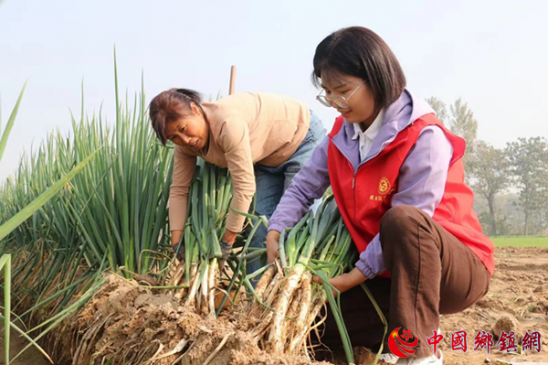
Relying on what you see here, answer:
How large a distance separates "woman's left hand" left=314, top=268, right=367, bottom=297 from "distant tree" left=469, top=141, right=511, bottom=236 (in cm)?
3191

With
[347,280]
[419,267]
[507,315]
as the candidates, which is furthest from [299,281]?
[507,315]

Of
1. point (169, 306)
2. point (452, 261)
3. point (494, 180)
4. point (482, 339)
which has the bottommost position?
point (494, 180)

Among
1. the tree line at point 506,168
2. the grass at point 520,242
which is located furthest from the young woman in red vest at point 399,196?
the tree line at point 506,168

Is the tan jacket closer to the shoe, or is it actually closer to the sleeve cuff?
the sleeve cuff

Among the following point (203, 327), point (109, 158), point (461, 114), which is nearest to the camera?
point (203, 327)

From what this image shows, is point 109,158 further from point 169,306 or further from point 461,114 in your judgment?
point 461,114

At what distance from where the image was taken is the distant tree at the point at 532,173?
30.5 m

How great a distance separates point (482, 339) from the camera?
219cm

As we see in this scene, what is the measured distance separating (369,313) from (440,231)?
478mm

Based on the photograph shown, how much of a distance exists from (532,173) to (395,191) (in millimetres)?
33930

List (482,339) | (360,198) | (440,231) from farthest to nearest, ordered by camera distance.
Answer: (482,339)
(360,198)
(440,231)

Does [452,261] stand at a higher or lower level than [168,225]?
higher

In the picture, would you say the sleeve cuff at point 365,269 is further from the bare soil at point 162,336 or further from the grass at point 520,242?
the grass at point 520,242

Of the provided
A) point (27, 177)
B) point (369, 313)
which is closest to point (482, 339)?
point (369, 313)
